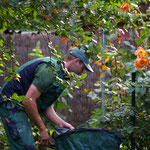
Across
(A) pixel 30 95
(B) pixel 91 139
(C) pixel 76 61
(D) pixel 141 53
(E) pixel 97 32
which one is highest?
(E) pixel 97 32

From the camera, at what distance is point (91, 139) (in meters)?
2.31

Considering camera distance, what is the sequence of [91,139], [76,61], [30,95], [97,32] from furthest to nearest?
[76,61] < [30,95] < [91,139] < [97,32]

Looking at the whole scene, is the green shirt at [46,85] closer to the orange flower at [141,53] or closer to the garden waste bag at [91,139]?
the garden waste bag at [91,139]

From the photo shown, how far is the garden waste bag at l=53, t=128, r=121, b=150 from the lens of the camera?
2291mm

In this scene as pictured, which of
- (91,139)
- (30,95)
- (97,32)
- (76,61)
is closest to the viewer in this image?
(97,32)

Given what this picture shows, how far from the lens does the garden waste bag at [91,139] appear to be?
90.2 inches

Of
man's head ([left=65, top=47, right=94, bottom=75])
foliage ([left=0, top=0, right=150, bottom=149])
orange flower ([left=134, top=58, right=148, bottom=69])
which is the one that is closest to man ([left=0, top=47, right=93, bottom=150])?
man's head ([left=65, top=47, right=94, bottom=75])

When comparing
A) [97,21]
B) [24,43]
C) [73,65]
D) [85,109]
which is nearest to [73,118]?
[85,109]

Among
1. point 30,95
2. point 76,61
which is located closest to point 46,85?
point 30,95

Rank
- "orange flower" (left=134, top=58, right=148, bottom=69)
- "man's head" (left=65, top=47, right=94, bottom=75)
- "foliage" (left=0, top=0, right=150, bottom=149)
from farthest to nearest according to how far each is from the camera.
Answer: "man's head" (left=65, top=47, right=94, bottom=75), "orange flower" (left=134, top=58, right=148, bottom=69), "foliage" (left=0, top=0, right=150, bottom=149)

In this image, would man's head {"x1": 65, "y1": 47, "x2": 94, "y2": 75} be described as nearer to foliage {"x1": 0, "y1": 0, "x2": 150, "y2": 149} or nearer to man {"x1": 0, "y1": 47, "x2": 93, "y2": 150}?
man {"x1": 0, "y1": 47, "x2": 93, "y2": 150}

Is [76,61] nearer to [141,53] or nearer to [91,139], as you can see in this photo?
[141,53]

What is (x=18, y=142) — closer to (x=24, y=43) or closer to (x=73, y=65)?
(x=73, y=65)

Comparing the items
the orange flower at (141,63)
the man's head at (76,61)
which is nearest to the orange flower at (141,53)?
the orange flower at (141,63)
